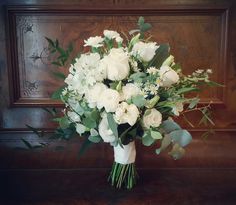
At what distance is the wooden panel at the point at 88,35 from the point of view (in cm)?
136

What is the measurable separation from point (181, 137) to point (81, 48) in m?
0.65

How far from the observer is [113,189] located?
1146 mm

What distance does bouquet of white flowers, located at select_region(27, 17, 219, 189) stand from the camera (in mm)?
959

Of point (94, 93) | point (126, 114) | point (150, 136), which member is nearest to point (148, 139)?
point (150, 136)

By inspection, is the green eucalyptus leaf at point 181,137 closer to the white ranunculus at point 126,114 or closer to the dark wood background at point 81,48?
the white ranunculus at point 126,114

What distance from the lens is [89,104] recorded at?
39.4 inches

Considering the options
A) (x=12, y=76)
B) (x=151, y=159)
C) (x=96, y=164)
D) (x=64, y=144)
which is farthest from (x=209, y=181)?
(x=12, y=76)

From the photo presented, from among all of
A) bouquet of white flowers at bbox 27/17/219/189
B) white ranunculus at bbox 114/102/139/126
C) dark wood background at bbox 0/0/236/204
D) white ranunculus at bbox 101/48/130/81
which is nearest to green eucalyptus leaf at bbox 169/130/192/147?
bouquet of white flowers at bbox 27/17/219/189

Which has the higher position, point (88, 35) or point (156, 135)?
point (88, 35)

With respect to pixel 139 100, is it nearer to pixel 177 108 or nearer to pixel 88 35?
pixel 177 108

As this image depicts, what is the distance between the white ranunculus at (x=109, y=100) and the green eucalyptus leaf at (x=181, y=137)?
193mm

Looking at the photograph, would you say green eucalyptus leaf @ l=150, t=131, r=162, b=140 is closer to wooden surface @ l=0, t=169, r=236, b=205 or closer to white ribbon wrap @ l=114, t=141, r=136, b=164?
white ribbon wrap @ l=114, t=141, r=136, b=164

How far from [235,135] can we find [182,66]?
381mm

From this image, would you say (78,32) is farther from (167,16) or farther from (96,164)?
(96,164)
